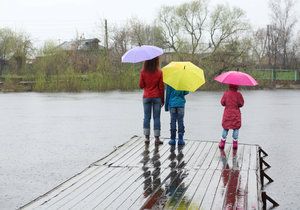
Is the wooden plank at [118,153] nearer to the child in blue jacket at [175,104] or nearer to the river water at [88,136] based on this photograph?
the child in blue jacket at [175,104]

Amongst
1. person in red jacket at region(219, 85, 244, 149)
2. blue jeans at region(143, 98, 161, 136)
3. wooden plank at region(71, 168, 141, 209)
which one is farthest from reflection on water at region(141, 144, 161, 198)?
person in red jacket at region(219, 85, 244, 149)

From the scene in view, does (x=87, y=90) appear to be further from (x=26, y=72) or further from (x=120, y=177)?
(x=120, y=177)

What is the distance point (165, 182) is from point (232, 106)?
112 inches

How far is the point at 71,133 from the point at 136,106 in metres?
8.73

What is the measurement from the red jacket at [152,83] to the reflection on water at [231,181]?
170 centimetres

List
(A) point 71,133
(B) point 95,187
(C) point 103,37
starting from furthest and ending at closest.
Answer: (C) point 103,37
(A) point 71,133
(B) point 95,187

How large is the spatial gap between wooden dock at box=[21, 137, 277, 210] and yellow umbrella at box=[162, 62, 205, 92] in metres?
1.16

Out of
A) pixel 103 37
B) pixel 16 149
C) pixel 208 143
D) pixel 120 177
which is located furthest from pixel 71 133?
pixel 103 37

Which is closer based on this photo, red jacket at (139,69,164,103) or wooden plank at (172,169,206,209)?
wooden plank at (172,169,206,209)

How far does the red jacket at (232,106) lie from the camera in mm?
8695

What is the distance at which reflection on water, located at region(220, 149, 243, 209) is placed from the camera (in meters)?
5.38

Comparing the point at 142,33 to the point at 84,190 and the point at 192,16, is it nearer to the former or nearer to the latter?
the point at 192,16

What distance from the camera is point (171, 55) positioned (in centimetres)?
4372

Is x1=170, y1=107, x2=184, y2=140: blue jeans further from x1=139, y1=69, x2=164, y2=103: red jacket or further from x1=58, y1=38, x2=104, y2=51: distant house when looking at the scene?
x1=58, y1=38, x2=104, y2=51: distant house
